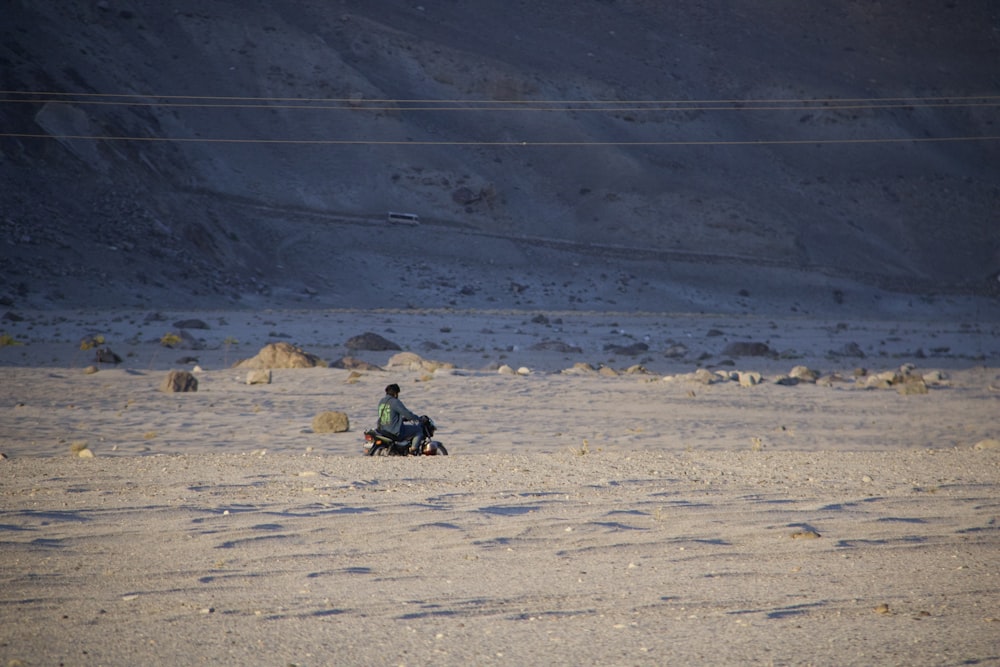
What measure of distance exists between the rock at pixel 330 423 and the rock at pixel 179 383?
12.2 feet

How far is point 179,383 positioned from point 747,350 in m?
16.0

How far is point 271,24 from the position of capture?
60.2 m

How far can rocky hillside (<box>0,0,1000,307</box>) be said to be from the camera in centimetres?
4500

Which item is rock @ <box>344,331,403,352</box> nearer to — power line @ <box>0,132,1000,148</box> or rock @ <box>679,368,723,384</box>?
rock @ <box>679,368,723,384</box>

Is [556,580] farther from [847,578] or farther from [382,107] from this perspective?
[382,107]

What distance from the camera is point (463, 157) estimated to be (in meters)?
57.7

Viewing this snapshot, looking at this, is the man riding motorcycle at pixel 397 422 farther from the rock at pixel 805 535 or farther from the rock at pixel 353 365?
the rock at pixel 353 365

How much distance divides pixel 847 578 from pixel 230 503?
467 cm

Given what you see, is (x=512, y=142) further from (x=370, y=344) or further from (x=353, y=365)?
(x=353, y=365)

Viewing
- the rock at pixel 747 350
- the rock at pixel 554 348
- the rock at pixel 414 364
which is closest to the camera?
the rock at pixel 414 364

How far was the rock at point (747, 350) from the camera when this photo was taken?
1070 inches

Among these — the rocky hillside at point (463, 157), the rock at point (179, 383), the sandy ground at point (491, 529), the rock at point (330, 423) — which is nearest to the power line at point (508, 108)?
the rocky hillside at point (463, 157)

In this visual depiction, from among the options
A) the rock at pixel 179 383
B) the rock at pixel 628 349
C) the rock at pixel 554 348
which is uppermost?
the rock at pixel 628 349

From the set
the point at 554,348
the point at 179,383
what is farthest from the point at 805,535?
the point at 554,348
